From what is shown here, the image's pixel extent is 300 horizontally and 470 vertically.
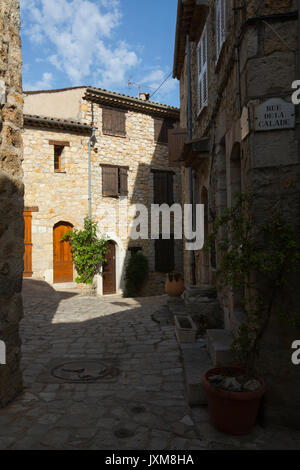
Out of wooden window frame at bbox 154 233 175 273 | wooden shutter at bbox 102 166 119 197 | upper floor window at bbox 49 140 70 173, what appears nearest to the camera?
upper floor window at bbox 49 140 70 173

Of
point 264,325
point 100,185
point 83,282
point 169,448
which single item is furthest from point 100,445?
point 100,185

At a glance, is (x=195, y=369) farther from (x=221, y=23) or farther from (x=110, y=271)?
(x=110, y=271)

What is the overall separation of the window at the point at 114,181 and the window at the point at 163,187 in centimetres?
167

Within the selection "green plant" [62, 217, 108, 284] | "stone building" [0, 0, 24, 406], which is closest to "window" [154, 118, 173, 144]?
"green plant" [62, 217, 108, 284]

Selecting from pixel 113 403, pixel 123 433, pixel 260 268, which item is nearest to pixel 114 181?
pixel 113 403

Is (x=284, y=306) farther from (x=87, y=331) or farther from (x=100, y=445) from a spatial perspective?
(x=87, y=331)

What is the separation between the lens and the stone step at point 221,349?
3736mm

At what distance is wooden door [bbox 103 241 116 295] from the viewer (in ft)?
50.5

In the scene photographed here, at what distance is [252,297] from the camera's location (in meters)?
3.08

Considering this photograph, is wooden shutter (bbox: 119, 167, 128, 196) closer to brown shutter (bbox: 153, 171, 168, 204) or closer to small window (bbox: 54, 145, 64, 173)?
brown shutter (bbox: 153, 171, 168, 204)

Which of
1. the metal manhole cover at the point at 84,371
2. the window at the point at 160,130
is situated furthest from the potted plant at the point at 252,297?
the window at the point at 160,130

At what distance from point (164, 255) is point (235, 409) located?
45.5 feet

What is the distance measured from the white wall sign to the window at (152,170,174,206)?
13.5 metres

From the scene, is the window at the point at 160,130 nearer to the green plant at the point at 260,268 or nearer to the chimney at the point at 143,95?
the chimney at the point at 143,95
